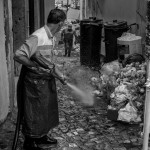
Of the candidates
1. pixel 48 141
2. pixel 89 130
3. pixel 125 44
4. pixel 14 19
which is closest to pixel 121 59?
pixel 125 44

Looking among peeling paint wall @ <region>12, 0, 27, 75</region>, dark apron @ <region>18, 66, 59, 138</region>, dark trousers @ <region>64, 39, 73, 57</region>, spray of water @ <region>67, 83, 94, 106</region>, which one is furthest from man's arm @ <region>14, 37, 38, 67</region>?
dark trousers @ <region>64, 39, 73, 57</region>

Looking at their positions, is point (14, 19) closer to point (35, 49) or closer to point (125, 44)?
point (125, 44)

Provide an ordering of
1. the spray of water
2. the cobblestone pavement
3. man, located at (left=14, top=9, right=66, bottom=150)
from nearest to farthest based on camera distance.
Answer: man, located at (left=14, top=9, right=66, bottom=150)
the cobblestone pavement
the spray of water

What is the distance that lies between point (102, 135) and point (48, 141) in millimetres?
870

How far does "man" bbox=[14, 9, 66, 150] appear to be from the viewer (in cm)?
398

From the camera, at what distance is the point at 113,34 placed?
9.36 metres

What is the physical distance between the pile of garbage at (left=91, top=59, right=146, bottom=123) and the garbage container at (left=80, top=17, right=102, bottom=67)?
2959mm

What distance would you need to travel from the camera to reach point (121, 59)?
845 centimetres

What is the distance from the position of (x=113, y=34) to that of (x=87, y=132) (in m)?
4.86

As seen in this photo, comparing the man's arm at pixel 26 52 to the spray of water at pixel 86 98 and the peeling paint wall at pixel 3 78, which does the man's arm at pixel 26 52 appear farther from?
the spray of water at pixel 86 98

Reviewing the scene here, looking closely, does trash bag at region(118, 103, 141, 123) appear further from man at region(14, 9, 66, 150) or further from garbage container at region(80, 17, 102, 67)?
garbage container at region(80, 17, 102, 67)

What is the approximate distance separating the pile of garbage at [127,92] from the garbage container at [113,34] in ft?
8.11

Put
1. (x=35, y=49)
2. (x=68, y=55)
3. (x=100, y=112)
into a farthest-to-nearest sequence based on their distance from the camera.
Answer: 1. (x=68, y=55)
2. (x=100, y=112)
3. (x=35, y=49)

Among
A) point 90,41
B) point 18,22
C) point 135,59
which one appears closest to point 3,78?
point 18,22
